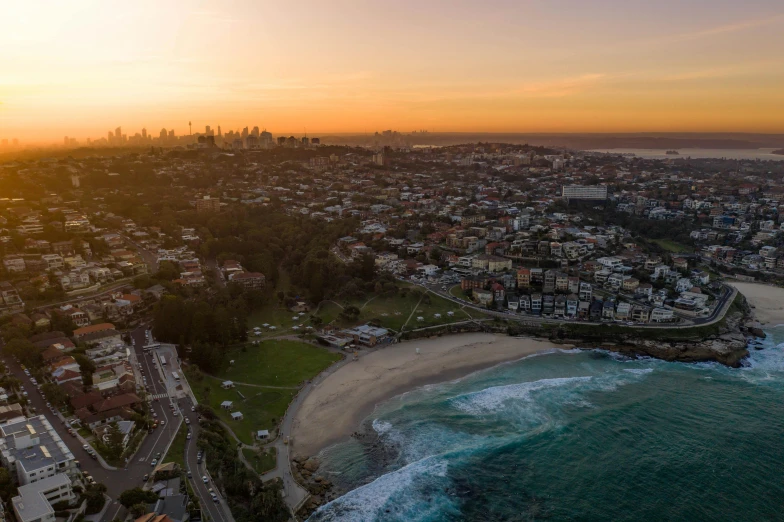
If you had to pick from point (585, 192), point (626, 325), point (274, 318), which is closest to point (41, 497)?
point (274, 318)

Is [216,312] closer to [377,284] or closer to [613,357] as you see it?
[377,284]

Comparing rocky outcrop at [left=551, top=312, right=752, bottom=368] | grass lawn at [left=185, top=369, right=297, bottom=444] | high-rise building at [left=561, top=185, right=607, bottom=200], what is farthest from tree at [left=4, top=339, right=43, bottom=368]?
high-rise building at [left=561, top=185, right=607, bottom=200]

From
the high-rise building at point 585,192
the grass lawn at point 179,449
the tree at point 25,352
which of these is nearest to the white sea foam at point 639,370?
the grass lawn at point 179,449

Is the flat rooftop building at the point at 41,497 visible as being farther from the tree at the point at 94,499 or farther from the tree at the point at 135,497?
the tree at the point at 135,497

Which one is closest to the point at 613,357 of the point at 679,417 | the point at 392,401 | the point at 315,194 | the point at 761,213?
the point at 679,417

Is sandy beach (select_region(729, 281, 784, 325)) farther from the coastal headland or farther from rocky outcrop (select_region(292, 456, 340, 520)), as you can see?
rocky outcrop (select_region(292, 456, 340, 520))

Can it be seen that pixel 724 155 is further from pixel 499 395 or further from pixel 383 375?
pixel 383 375
